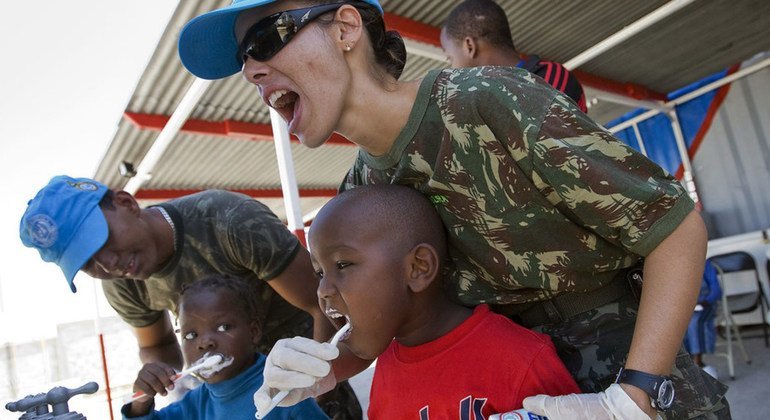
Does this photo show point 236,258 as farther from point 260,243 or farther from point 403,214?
point 403,214

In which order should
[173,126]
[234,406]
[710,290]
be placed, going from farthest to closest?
[173,126], [710,290], [234,406]

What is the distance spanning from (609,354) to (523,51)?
6.50 meters

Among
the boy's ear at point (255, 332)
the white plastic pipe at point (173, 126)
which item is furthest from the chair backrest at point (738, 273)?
the boy's ear at point (255, 332)

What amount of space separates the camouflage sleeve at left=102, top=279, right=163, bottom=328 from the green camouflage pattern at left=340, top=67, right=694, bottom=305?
1.40 meters

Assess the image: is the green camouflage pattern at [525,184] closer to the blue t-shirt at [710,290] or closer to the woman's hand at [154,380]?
the woman's hand at [154,380]

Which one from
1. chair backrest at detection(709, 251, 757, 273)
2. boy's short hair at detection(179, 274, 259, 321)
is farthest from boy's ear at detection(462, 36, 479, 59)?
chair backrest at detection(709, 251, 757, 273)

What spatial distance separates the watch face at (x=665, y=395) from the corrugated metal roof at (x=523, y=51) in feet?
14.9

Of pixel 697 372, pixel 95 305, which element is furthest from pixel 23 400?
pixel 95 305

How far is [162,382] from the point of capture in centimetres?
187

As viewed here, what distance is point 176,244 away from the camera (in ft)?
7.09

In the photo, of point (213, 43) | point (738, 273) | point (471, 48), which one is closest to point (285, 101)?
point (213, 43)

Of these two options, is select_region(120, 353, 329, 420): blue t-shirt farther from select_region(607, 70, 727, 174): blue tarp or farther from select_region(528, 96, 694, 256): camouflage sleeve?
select_region(607, 70, 727, 174): blue tarp

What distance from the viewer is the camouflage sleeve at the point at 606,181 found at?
3.57ft

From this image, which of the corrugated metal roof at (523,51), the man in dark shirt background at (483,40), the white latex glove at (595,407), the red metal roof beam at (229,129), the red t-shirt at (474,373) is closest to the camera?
the white latex glove at (595,407)
